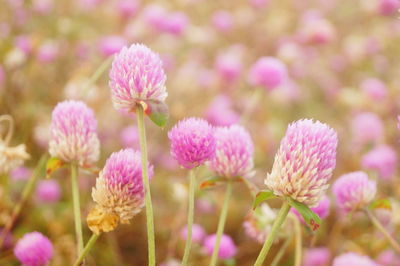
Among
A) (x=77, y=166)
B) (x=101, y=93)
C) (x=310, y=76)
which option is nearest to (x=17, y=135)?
(x=101, y=93)

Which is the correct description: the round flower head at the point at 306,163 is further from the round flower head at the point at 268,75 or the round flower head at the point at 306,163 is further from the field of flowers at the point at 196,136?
the round flower head at the point at 268,75

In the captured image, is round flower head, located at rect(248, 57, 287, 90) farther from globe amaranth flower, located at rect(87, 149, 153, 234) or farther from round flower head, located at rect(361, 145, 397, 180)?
globe amaranth flower, located at rect(87, 149, 153, 234)

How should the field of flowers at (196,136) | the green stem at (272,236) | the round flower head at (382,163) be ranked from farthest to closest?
the round flower head at (382,163) → the field of flowers at (196,136) → the green stem at (272,236)

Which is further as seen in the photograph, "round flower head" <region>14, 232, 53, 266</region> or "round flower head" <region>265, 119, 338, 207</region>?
"round flower head" <region>14, 232, 53, 266</region>

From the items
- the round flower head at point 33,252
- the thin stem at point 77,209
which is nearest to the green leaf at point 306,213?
the thin stem at point 77,209

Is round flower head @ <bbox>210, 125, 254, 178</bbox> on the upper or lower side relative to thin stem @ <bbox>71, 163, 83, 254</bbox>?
upper

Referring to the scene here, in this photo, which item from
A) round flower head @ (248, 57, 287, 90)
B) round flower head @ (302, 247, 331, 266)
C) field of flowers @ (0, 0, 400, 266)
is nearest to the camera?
field of flowers @ (0, 0, 400, 266)

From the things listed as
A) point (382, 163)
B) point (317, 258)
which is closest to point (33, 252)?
point (317, 258)

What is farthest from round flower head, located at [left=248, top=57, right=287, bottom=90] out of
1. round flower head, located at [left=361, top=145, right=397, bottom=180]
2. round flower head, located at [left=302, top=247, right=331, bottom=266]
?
round flower head, located at [left=302, top=247, right=331, bottom=266]
